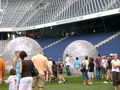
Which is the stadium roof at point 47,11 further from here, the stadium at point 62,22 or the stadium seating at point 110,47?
the stadium seating at point 110,47

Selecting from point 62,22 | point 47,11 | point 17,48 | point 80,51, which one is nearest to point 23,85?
point 17,48

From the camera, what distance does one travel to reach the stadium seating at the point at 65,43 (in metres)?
45.5

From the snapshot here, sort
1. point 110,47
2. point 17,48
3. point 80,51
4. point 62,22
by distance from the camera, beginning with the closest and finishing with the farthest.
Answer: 1. point 17,48
2. point 80,51
3. point 110,47
4. point 62,22

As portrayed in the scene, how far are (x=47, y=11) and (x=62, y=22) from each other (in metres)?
7.70

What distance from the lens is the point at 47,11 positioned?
2224 inches

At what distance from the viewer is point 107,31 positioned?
48094 mm

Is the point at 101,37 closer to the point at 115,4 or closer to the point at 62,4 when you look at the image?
the point at 115,4

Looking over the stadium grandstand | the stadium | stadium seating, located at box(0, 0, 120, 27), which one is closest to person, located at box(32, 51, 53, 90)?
the stadium grandstand

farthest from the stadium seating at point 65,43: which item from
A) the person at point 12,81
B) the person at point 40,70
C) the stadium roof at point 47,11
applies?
the person at point 12,81

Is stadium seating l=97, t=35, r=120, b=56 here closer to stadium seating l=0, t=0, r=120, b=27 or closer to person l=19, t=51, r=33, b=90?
stadium seating l=0, t=0, r=120, b=27

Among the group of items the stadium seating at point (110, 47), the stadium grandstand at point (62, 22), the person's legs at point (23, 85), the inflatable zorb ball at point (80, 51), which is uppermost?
the stadium grandstand at point (62, 22)

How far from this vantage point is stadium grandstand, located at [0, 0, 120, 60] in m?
42.9

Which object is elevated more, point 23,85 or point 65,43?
point 65,43

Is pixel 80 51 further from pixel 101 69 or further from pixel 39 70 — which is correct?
pixel 39 70
